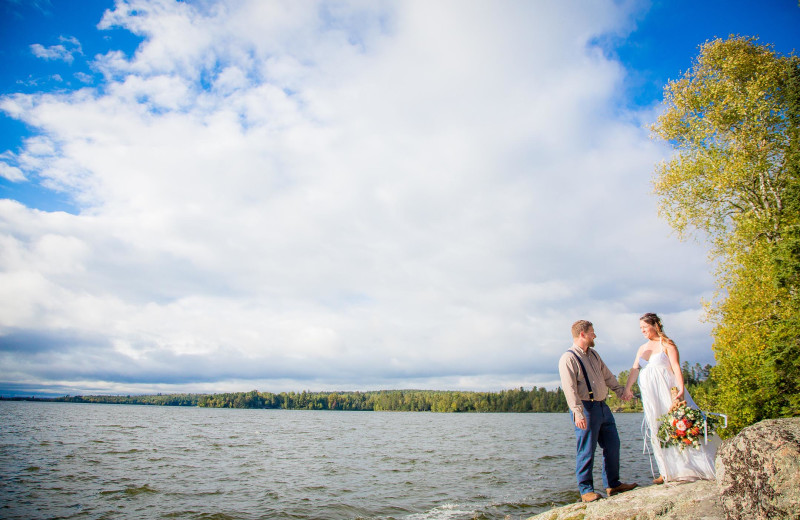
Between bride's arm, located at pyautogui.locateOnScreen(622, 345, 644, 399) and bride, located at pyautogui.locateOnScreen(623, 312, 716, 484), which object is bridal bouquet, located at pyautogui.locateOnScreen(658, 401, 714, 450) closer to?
bride, located at pyautogui.locateOnScreen(623, 312, 716, 484)

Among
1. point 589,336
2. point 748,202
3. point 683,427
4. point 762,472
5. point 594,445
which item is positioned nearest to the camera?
point 762,472

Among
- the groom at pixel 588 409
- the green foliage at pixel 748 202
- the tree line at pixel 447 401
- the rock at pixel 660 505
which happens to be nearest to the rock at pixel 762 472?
the rock at pixel 660 505

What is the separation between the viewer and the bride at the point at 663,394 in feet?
21.2

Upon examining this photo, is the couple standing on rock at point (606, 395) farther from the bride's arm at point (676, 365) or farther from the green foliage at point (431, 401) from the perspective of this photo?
the green foliage at point (431, 401)

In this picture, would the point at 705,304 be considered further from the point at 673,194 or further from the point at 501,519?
the point at 501,519

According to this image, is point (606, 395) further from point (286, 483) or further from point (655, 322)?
point (286, 483)

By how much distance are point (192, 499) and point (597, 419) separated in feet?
47.2

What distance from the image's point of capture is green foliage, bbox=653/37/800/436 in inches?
519

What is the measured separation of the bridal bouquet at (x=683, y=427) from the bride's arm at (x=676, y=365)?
0.67ft

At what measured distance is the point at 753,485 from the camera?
13.7ft

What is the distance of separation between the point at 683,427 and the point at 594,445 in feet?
4.72

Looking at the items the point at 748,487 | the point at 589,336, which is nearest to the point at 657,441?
the point at 589,336

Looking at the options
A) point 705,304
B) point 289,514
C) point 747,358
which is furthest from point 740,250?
point 289,514

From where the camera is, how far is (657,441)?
22.4ft
